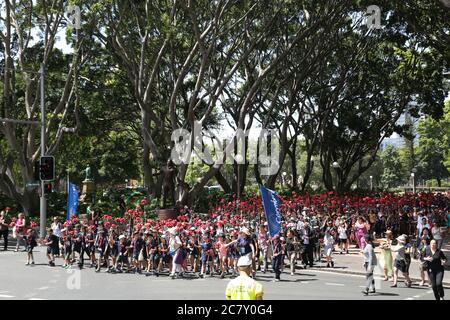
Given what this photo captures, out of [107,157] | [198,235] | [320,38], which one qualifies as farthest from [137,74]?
[107,157]

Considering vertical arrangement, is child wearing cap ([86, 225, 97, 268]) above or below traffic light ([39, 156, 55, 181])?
below

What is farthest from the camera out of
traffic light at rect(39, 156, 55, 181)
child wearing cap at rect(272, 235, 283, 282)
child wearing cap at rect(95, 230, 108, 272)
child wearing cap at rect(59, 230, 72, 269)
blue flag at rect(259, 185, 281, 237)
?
traffic light at rect(39, 156, 55, 181)

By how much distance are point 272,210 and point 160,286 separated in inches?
194

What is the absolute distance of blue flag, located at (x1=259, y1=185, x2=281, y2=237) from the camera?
59.8 feet

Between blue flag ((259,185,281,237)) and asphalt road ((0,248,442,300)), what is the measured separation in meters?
1.46

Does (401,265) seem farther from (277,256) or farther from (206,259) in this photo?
(206,259)

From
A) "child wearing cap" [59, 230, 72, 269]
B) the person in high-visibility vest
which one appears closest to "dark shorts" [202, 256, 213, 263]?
"child wearing cap" [59, 230, 72, 269]

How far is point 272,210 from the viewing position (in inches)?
733

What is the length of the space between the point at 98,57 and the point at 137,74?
8.08 m

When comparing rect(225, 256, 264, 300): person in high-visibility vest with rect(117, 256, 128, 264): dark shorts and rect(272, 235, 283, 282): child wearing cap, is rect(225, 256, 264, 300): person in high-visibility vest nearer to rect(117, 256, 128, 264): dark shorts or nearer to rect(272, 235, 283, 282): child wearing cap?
rect(272, 235, 283, 282): child wearing cap

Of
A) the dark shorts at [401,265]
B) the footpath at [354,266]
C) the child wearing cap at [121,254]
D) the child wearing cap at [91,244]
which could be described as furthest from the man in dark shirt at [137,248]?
the dark shorts at [401,265]

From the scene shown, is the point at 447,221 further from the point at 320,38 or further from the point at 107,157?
the point at 107,157

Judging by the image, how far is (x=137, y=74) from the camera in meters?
29.7

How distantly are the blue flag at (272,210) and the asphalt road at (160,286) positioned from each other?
146 cm
